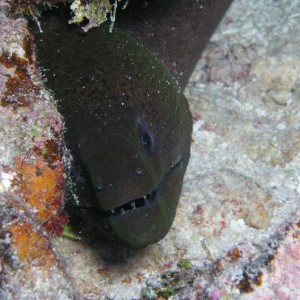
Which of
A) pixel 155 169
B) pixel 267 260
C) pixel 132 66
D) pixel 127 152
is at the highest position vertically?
pixel 132 66

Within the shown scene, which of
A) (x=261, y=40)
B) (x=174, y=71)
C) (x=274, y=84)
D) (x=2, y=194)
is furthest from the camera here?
(x=261, y=40)

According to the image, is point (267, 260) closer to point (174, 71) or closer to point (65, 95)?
point (65, 95)

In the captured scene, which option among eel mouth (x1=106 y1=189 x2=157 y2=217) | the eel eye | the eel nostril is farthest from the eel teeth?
the eel eye

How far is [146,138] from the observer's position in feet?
8.15

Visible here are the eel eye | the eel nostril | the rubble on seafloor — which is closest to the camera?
the rubble on seafloor

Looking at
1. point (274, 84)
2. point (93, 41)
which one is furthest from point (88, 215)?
point (274, 84)

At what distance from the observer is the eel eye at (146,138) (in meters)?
2.45

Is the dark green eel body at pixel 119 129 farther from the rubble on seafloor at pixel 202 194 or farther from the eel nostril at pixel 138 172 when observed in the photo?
the rubble on seafloor at pixel 202 194

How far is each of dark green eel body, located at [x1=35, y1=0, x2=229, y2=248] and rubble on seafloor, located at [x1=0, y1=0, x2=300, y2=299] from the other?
0.65 feet

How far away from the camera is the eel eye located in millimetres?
2453

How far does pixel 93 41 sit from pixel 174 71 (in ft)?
4.06

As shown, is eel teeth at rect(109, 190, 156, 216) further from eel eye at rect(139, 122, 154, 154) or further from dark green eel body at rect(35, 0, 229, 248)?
eel eye at rect(139, 122, 154, 154)

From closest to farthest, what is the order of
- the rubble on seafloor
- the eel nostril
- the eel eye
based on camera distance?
1. the rubble on seafloor
2. the eel nostril
3. the eel eye

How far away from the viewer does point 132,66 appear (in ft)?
9.16
